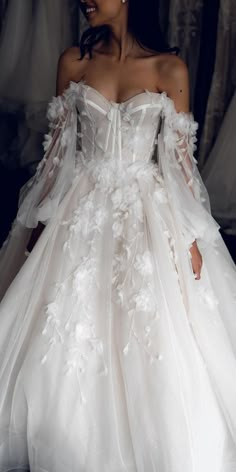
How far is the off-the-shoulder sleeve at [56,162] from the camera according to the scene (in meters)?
1.47

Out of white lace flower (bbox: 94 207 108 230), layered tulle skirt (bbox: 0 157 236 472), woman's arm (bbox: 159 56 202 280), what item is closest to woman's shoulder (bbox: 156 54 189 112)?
woman's arm (bbox: 159 56 202 280)

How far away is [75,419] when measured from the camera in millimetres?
1233

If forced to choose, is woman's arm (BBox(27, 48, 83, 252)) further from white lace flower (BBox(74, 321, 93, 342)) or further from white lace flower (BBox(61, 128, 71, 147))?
white lace flower (BBox(74, 321, 93, 342))

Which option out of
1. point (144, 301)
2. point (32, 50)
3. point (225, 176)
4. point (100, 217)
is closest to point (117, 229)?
point (100, 217)

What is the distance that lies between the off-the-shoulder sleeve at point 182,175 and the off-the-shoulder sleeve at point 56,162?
21cm

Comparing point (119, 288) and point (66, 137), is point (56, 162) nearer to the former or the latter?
point (66, 137)

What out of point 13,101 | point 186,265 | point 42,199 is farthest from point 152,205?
point 13,101

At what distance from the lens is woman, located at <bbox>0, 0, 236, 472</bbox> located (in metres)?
1.23

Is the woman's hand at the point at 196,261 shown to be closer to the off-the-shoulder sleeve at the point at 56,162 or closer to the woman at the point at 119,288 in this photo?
the woman at the point at 119,288

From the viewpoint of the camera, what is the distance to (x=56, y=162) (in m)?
1.50


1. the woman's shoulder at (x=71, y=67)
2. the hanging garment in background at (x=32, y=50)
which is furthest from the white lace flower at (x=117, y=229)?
the hanging garment in background at (x=32, y=50)

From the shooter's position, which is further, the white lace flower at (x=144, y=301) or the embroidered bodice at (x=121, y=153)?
the embroidered bodice at (x=121, y=153)

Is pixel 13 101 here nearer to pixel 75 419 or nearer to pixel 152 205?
pixel 152 205

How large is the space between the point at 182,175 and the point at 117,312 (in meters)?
0.37
